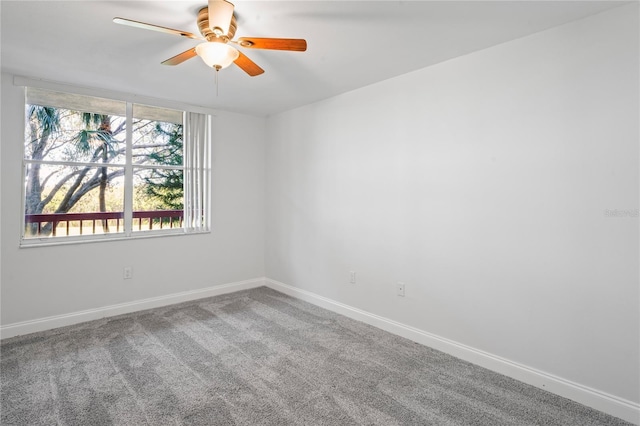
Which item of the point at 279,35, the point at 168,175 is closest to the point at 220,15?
the point at 279,35

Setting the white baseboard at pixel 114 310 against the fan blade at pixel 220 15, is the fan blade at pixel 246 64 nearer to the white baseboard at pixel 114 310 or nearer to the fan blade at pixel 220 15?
the fan blade at pixel 220 15

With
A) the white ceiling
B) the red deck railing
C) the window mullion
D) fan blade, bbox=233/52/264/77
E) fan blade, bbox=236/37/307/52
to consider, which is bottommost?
the red deck railing

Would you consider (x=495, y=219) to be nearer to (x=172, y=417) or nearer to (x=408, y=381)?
(x=408, y=381)

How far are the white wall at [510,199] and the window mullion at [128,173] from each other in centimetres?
225

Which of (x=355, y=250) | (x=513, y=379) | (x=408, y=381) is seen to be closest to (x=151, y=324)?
(x=355, y=250)

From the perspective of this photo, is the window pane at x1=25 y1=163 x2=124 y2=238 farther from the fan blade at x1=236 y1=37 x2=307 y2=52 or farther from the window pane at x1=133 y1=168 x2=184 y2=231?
the fan blade at x1=236 y1=37 x2=307 y2=52

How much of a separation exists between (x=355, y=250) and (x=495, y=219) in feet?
4.76

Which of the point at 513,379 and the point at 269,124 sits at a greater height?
the point at 269,124

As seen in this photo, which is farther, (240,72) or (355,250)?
(355,250)

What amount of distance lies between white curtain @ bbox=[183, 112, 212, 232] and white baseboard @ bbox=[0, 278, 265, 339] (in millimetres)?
795

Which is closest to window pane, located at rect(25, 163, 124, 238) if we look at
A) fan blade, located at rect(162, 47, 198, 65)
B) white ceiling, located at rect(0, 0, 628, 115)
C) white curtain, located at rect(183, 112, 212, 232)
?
white curtain, located at rect(183, 112, 212, 232)

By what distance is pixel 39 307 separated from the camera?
3.22 meters

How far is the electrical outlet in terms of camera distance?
372cm

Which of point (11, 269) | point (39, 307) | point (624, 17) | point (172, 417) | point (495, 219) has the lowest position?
point (172, 417)
